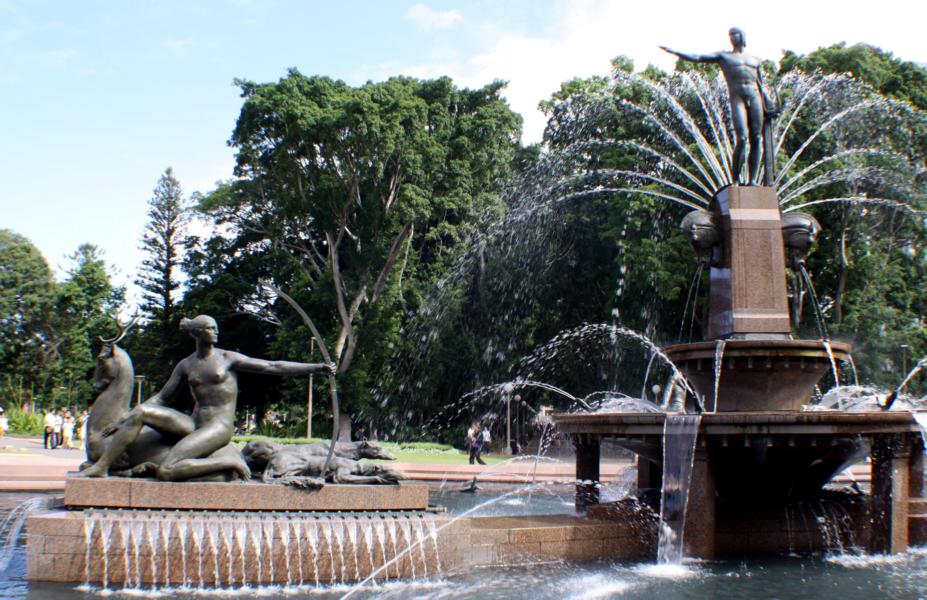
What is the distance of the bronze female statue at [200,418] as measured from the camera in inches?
303

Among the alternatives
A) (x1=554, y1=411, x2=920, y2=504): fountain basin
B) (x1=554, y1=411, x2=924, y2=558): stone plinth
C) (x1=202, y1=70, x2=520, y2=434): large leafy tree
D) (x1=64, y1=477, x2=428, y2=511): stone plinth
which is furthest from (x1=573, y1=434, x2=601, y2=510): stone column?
(x1=202, y1=70, x2=520, y2=434): large leafy tree

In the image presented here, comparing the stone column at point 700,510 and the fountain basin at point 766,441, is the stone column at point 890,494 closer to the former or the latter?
the fountain basin at point 766,441

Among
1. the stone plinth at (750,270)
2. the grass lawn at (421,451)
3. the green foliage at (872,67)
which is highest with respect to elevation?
the green foliage at (872,67)

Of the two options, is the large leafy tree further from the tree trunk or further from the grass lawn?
the grass lawn

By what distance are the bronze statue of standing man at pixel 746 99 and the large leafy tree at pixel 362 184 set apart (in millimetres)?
20421

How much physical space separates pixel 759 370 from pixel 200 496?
6.91 metres

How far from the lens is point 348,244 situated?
122 ft

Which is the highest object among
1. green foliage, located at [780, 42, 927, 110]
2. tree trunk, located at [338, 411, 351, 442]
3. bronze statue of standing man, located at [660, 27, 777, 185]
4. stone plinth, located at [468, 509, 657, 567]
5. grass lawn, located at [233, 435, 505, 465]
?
green foliage, located at [780, 42, 927, 110]

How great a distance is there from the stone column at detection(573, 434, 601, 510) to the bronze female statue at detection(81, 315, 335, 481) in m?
4.54

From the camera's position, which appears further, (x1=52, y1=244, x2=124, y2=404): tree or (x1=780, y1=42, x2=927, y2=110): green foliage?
(x1=52, y1=244, x2=124, y2=404): tree

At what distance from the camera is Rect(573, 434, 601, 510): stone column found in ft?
36.1

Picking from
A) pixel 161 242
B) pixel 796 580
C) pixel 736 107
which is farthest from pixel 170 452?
pixel 161 242

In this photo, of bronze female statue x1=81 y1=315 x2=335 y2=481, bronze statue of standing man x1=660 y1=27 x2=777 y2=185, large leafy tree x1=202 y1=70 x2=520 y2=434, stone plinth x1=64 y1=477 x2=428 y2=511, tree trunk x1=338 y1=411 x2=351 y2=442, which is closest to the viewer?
stone plinth x1=64 y1=477 x2=428 y2=511

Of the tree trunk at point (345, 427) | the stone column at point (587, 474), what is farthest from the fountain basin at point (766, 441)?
the tree trunk at point (345, 427)
